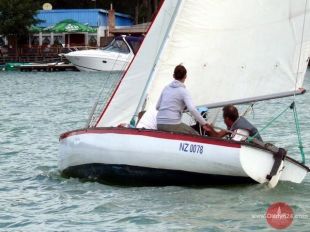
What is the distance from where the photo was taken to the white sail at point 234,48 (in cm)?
1480

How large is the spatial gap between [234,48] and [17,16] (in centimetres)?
6094

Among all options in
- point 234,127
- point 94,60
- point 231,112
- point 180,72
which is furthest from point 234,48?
point 94,60

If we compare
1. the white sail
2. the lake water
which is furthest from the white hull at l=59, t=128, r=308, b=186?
the white sail

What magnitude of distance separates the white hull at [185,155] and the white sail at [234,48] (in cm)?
140

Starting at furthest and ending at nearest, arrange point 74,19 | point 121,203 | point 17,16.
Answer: point 74,19
point 17,16
point 121,203

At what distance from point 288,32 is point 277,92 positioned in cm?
93

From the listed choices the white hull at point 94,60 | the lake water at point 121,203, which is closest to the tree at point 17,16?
the white hull at point 94,60

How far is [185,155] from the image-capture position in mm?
13727

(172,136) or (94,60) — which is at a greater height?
(172,136)

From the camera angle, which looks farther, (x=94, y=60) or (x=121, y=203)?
(x=94, y=60)

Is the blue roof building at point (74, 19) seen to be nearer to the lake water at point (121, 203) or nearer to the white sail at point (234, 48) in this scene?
the lake water at point (121, 203)

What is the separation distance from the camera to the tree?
74.9m

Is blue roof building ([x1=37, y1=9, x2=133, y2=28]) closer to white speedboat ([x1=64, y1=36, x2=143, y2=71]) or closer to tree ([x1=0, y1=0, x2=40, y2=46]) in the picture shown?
tree ([x1=0, y1=0, x2=40, y2=46])

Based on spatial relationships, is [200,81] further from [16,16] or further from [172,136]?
[16,16]
